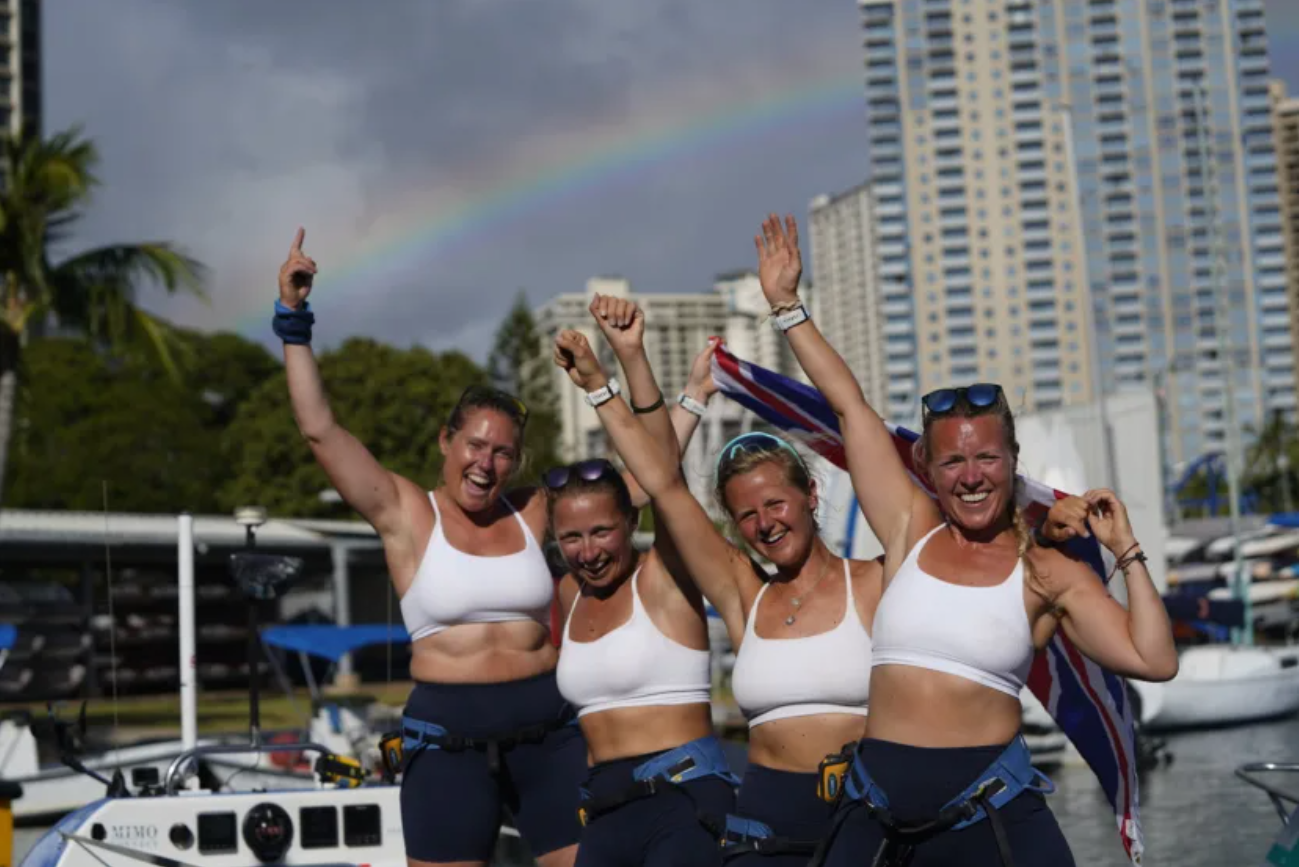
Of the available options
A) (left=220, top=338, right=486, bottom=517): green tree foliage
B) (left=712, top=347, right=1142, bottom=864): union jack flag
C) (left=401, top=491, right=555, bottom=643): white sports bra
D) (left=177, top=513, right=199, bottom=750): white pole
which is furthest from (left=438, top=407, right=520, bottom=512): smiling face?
(left=220, top=338, right=486, bottom=517): green tree foliage

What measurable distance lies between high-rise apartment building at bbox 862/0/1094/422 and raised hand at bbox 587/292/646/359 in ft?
568

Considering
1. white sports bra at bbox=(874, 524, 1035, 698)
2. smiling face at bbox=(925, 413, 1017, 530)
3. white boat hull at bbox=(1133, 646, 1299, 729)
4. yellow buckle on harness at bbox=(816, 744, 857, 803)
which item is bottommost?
white boat hull at bbox=(1133, 646, 1299, 729)

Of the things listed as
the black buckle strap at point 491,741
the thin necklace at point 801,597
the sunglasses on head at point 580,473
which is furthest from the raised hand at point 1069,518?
the black buckle strap at point 491,741

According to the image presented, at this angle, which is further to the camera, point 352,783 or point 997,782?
point 352,783

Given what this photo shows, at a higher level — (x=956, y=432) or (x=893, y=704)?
(x=956, y=432)

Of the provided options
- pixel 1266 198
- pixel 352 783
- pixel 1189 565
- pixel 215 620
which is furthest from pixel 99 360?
pixel 1266 198

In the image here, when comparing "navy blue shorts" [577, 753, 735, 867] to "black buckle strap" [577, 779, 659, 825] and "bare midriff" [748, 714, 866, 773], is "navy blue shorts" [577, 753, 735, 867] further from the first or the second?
"bare midriff" [748, 714, 866, 773]

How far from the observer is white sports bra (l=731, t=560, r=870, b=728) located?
16.0 ft

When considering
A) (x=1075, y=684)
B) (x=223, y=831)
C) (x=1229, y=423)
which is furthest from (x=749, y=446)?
(x=1229, y=423)

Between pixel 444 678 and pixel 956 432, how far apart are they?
262 centimetres

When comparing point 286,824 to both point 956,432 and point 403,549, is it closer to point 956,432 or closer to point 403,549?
point 403,549

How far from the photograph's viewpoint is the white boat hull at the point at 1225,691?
101ft

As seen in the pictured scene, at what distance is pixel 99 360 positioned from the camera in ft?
217

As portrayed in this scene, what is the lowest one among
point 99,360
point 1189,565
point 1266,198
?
point 1189,565
